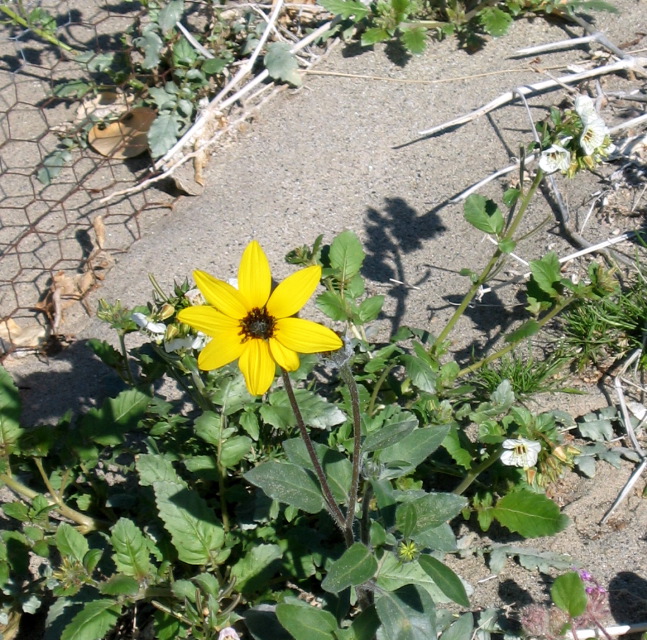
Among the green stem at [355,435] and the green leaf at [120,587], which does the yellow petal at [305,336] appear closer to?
the green stem at [355,435]

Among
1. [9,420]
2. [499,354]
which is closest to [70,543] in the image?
[9,420]

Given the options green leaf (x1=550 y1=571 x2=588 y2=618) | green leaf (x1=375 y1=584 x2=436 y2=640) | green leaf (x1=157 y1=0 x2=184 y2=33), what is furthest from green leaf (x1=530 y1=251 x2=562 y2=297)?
green leaf (x1=157 y1=0 x2=184 y2=33)

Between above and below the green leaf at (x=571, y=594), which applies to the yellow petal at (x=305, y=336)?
above

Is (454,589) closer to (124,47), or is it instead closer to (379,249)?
(379,249)

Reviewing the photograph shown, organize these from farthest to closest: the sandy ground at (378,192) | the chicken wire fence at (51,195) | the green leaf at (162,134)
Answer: the green leaf at (162,134) → the chicken wire fence at (51,195) → the sandy ground at (378,192)

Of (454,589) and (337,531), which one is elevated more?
(454,589)

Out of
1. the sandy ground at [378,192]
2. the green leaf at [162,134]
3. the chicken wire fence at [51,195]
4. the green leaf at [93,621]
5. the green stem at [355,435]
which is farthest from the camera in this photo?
the green leaf at [162,134]

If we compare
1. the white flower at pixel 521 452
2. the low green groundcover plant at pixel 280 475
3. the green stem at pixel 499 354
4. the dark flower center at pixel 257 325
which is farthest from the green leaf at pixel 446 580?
the green stem at pixel 499 354

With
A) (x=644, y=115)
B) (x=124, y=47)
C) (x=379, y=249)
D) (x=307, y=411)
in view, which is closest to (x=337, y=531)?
(x=307, y=411)
